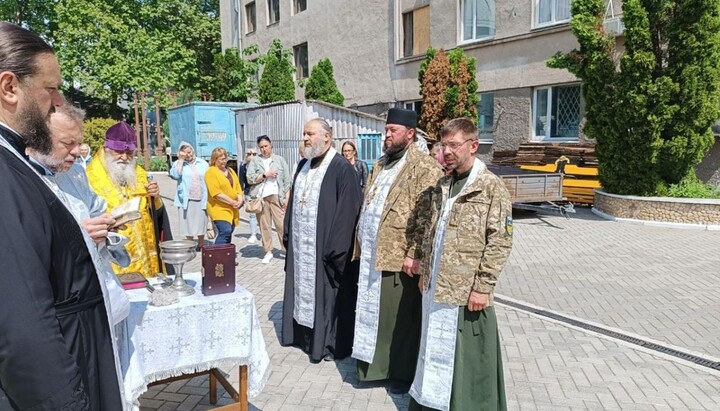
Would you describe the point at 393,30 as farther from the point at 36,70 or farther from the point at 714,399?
the point at 36,70

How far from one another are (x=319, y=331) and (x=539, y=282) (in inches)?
150

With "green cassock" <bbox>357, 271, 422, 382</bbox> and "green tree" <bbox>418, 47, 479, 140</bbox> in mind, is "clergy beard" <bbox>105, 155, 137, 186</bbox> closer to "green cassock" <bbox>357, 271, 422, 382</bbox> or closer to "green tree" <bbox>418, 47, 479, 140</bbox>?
"green cassock" <bbox>357, 271, 422, 382</bbox>

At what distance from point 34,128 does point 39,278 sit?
0.50 m

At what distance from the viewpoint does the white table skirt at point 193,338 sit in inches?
114

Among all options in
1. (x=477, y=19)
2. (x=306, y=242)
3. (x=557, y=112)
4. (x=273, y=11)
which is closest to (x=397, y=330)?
(x=306, y=242)

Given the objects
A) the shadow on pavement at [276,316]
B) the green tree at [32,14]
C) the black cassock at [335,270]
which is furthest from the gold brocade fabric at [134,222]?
the green tree at [32,14]

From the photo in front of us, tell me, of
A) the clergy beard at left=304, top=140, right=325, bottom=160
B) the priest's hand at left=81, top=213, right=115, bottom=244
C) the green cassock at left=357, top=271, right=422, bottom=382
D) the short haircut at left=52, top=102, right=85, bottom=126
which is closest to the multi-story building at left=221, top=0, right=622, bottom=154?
the clergy beard at left=304, top=140, right=325, bottom=160

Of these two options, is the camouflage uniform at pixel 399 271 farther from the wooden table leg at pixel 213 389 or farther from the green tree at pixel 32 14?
the green tree at pixel 32 14

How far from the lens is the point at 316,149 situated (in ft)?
15.3

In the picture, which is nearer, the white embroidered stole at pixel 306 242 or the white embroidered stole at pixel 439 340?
the white embroidered stole at pixel 439 340

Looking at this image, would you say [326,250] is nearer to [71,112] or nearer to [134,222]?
[134,222]

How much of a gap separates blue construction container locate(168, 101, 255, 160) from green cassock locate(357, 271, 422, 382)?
17490 mm

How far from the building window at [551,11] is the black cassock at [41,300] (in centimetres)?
1489

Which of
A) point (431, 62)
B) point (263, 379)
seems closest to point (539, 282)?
point (263, 379)
